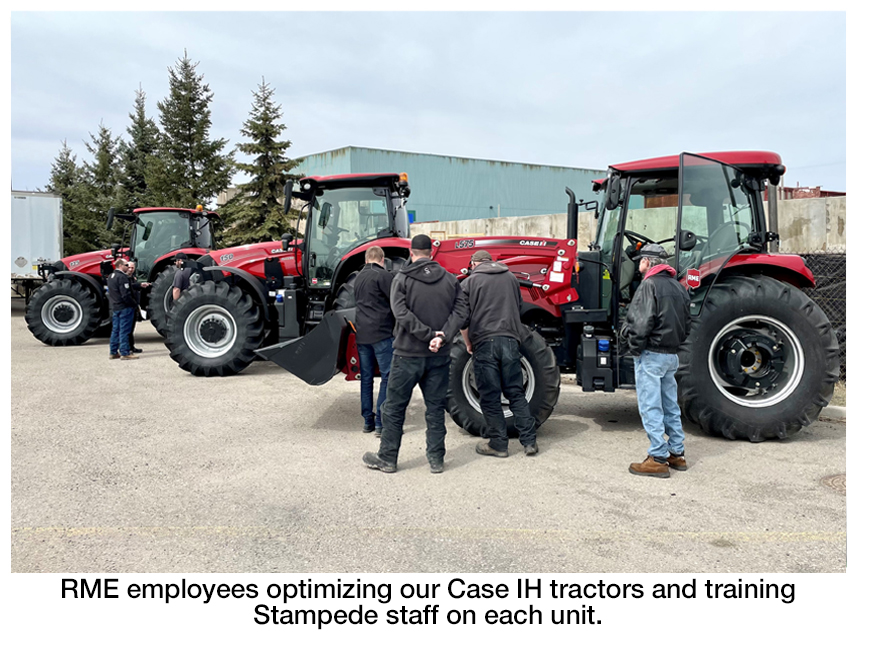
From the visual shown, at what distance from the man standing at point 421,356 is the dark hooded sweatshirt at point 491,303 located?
0.33 metres

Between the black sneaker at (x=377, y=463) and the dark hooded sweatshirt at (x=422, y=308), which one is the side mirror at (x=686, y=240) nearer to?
the dark hooded sweatshirt at (x=422, y=308)

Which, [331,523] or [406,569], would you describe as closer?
[406,569]

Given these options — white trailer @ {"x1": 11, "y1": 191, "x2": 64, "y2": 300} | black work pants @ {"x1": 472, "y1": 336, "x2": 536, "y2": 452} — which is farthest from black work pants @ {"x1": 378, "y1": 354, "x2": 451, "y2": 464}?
white trailer @ {"x1": 11, "y1": 191, "x2": 64, "y2": 300}

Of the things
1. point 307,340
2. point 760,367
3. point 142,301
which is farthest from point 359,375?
point 142,301

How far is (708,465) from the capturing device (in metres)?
5.33

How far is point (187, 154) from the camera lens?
84.6 feet

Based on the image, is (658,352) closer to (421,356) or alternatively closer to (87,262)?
(421,356)

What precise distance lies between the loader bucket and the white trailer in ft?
52.6

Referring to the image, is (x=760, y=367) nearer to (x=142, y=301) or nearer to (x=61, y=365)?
(x=61, y=365)

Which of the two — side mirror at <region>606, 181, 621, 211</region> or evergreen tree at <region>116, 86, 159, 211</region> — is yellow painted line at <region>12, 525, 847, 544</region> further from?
evergreen tree at <region>116, 86, 159, 211</region>

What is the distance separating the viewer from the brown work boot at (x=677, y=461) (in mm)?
5164

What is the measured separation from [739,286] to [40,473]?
240 inches

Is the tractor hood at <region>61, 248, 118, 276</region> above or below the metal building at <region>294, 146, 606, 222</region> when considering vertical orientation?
below

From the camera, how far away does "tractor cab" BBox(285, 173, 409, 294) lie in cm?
949
